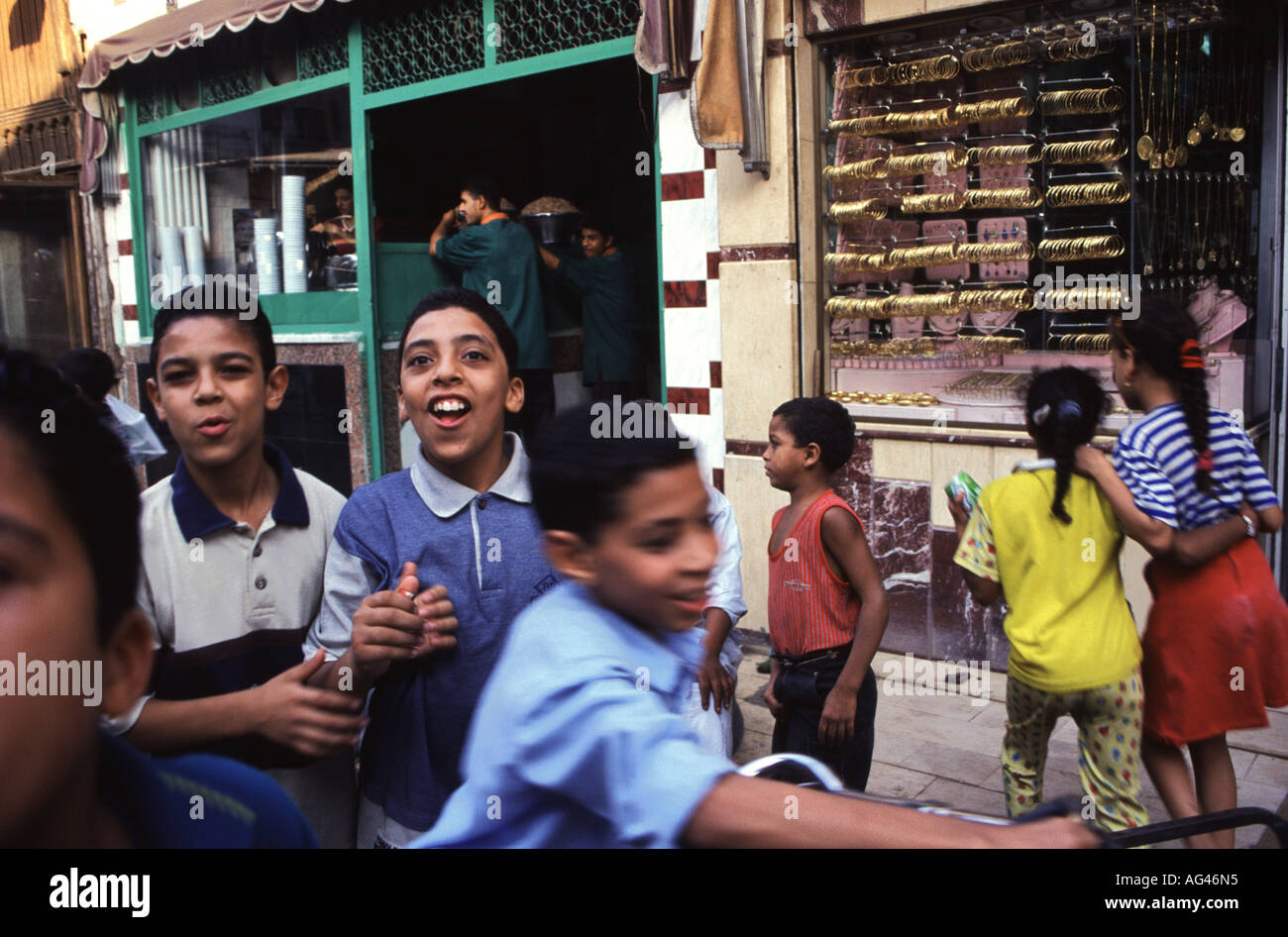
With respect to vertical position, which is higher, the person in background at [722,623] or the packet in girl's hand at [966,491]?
the packet in girl's hand at [966,491]

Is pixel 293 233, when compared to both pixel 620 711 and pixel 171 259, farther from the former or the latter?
pixel 620 711

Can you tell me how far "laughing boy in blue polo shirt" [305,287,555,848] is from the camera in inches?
77.1

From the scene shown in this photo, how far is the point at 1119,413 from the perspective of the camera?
16.8 ft

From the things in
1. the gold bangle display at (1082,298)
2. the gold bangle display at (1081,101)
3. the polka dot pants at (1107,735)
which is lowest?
the polka dot pants at (1107,735)

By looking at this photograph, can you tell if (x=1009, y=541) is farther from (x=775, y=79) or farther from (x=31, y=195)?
(x=31, y=195)

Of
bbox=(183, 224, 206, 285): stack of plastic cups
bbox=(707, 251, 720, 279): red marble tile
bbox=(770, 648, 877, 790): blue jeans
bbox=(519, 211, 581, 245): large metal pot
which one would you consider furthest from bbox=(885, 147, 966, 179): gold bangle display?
bbox=(183, 224, 206, 285): stack of plastic cups

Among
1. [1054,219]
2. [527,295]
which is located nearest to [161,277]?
[527,295]

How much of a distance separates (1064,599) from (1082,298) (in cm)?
278

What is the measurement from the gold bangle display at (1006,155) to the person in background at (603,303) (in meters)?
3.00

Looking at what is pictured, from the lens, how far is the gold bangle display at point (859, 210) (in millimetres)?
5672

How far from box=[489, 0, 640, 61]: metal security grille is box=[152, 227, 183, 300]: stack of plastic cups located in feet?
14.7

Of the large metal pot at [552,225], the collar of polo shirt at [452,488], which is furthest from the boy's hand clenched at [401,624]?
the large metal pot at [552,225]

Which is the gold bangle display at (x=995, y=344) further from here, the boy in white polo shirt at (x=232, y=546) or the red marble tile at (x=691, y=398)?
the boy in white polo shirt at (x=232, y=546)

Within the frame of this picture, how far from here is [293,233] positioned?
28.5 feet
